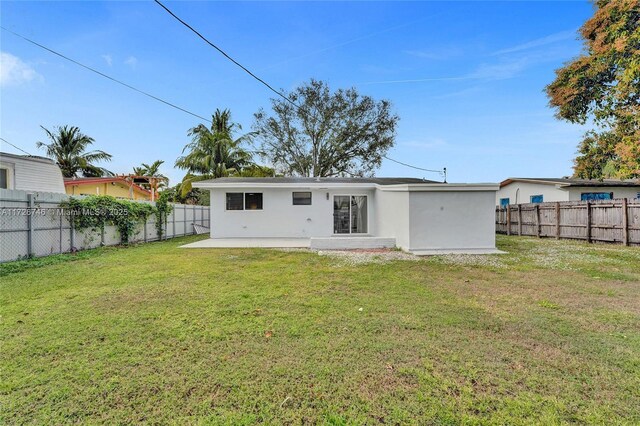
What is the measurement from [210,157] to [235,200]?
10.3 m

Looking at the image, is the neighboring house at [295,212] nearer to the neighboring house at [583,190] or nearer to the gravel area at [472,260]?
the gravel area at [472,260]

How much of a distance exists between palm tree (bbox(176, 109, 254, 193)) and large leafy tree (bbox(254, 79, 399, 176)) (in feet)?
16.6

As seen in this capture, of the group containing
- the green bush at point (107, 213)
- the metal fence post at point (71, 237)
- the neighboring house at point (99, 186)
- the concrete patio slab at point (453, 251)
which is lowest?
the concrete patio slab at point (453, 251)

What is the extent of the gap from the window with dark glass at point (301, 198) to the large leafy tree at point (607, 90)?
1162 cm

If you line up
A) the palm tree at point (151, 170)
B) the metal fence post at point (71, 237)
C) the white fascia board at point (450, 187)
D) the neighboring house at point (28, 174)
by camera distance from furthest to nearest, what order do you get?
the palm tree at point (151, 170) → the neighboring house at point (28, 174) → the white fascia board at point (450, 187) → the metal fence post at point (71, 237)

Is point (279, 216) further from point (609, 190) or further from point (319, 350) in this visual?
point (609, 190)

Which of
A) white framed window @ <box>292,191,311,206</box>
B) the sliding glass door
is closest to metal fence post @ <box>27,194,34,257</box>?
white framed window @ <box>292,191,311,206</box>

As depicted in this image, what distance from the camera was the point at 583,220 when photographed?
12.6 meters

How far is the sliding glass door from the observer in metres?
13.9

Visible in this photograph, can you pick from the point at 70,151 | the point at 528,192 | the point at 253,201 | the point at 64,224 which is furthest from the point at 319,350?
the point at 70,151

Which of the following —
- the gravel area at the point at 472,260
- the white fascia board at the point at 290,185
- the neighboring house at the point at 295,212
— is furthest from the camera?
the white fascia board at the point at 290,185

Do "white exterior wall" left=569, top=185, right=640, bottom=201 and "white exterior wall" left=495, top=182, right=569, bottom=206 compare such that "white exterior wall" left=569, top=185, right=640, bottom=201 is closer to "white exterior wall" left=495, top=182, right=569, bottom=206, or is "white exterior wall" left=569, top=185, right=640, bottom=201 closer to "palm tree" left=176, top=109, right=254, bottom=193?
"white exterior wall" left=495, top=182, right=569, bottom=206

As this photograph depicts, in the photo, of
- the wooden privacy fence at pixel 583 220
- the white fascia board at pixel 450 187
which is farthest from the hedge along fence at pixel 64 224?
the wooden privacy fence at pixel 583 220

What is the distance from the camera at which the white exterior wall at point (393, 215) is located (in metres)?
10.3
